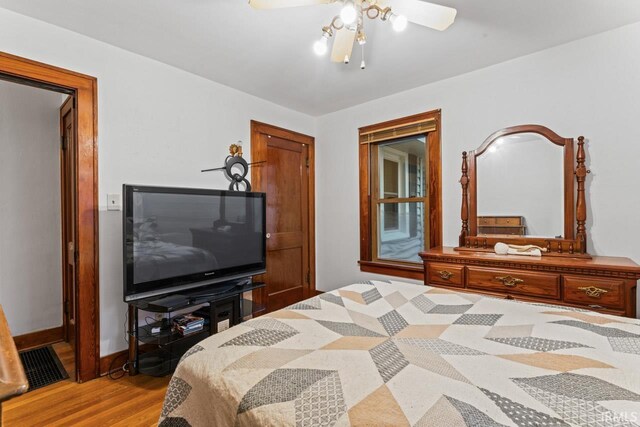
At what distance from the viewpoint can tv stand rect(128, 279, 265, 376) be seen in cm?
222

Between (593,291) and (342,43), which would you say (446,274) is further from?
(342,43)

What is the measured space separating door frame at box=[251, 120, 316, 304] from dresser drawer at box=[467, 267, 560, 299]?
6.90 feet

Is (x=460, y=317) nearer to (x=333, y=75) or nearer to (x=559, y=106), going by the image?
(x=559, y=106)

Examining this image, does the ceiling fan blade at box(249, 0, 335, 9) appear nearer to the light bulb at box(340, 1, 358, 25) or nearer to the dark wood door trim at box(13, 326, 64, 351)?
the light bulb at box(340, 1, 358, 25)

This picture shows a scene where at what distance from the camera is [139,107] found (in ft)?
8.39

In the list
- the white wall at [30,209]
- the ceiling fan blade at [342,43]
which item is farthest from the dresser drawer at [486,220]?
the white wall at [30,209]

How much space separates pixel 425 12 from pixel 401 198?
6.79 ft

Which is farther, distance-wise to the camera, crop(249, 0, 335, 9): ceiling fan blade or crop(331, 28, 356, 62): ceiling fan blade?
crop(331, 28, 356, 62): ceiling fan blade

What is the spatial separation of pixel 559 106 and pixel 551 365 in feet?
7.84

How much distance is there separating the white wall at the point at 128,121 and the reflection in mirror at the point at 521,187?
2.52m

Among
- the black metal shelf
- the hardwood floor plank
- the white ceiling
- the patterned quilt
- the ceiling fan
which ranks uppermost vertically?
the white ceiling

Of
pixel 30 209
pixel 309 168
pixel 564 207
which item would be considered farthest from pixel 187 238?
pixel 564 207

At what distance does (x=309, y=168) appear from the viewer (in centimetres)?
408

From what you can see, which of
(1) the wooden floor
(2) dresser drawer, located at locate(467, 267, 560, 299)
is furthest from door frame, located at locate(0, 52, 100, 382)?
(2) dresser drawer, located at locate(467, 267, 560, 299)
